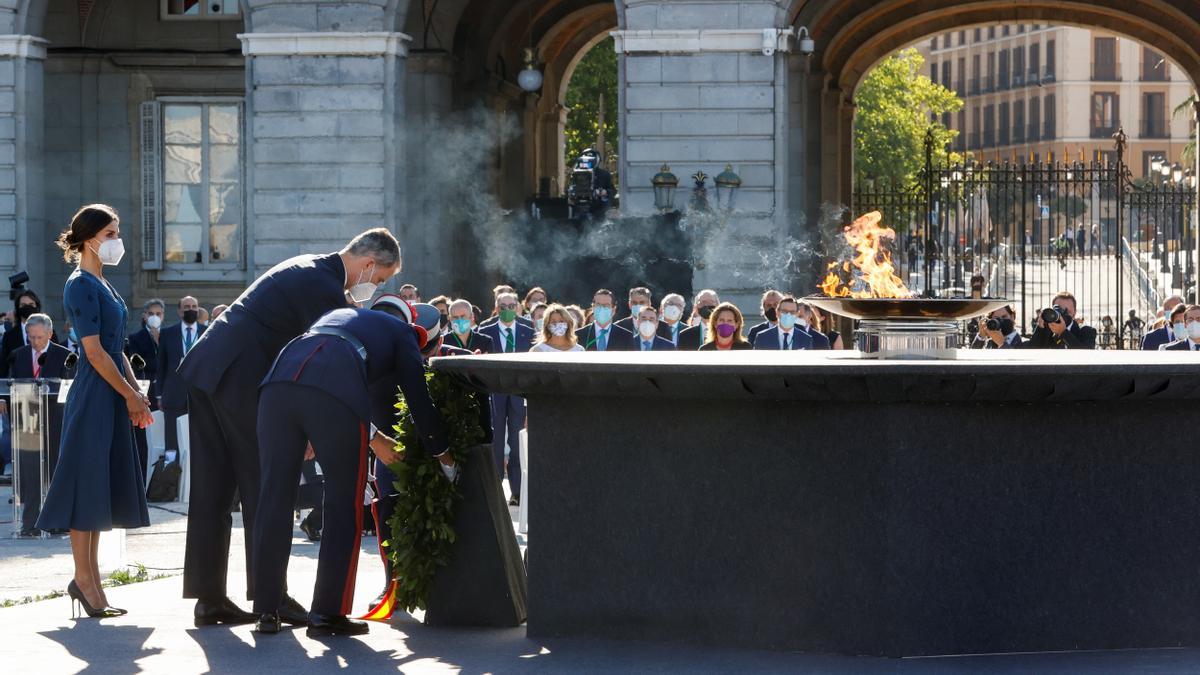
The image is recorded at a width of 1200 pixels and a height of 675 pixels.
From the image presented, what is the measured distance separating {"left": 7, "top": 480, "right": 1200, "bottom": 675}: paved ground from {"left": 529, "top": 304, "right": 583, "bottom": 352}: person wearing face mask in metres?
4.90

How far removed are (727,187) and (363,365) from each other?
15.1 metres

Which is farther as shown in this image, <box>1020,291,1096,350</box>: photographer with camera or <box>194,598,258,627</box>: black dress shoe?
<box>1020,291,1096,350</box>: photographer with camera

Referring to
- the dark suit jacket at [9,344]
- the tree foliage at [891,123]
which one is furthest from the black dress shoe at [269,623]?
the tree foliage at [891,123]

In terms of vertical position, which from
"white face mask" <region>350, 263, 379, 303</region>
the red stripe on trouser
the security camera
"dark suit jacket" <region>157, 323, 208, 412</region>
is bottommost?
the red stripe on trouser

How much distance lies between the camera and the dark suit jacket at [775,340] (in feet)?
50.5

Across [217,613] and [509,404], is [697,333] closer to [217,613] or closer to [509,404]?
[509,404]

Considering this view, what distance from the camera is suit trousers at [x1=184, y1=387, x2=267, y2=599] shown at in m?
8.24

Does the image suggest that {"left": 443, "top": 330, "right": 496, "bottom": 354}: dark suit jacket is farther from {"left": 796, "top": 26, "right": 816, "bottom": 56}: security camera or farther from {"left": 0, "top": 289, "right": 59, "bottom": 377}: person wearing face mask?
{"left": 796, "top": 26, "right": 816, "bottom": 56}: security camera

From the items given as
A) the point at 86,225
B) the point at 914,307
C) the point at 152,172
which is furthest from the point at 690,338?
the point at 152,172

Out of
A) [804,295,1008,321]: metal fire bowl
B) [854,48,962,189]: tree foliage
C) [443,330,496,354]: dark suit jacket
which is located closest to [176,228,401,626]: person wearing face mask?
[804,295,1008,321]: metal fire bowl

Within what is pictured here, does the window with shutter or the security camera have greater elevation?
the security camera

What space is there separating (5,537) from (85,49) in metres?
15.6

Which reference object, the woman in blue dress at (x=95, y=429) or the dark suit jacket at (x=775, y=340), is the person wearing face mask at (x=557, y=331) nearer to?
the dark suit jacket at (x=775, y=340)

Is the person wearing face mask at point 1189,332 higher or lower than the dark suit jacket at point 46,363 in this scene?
higher
